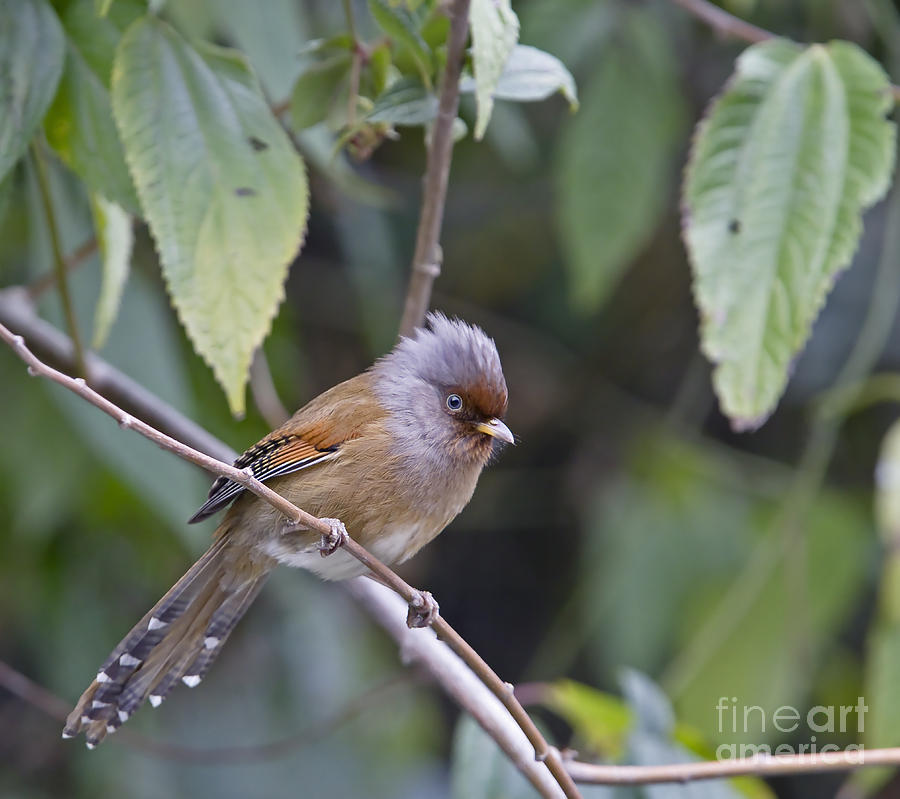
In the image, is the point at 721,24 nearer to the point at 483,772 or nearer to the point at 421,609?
the point at 421,609

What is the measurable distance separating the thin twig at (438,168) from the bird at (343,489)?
213 millimetres

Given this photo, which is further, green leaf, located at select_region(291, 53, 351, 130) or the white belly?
the white belly

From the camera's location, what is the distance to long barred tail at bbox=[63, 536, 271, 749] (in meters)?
2.74

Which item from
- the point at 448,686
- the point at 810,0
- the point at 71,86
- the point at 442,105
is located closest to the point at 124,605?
A: the point at 448,686

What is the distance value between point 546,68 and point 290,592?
3.16m

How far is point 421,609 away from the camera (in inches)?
96.4

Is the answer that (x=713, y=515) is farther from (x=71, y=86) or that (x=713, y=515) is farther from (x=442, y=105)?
(x=71, y=86)

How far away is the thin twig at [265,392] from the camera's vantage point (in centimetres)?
381

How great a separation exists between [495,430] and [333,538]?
747 millimetres

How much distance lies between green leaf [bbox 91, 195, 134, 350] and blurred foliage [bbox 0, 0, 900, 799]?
0.05 feet

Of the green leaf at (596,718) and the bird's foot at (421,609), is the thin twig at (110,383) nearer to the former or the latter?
the bird's foot at (421,609)

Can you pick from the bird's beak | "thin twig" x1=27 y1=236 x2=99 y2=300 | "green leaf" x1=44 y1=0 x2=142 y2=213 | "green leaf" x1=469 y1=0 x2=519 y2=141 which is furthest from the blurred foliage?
the bird's beak

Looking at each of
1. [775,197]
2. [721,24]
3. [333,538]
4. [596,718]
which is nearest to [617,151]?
[721,24]

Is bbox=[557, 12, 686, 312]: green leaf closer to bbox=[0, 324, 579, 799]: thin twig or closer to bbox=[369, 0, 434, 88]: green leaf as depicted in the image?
bbox=[369, 0, 434, 88]: green leaf
